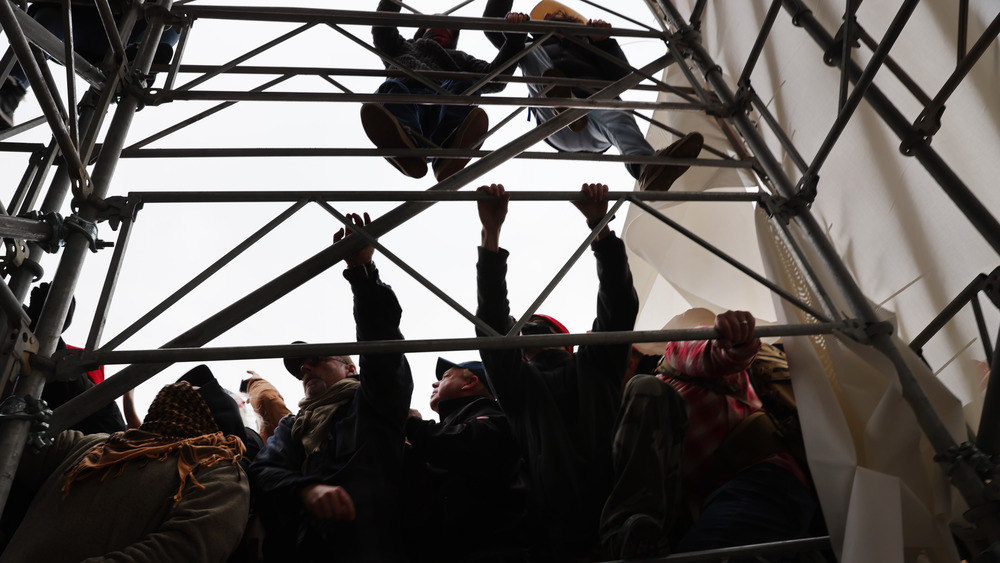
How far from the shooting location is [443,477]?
2457 mm

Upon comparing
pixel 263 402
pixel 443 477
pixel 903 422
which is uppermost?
pixel 263 402

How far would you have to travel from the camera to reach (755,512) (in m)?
2.25

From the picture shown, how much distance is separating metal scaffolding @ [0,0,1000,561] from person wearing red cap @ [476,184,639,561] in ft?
0.63

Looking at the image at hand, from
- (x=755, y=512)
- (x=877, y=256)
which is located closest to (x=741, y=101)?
(x=877, y=256)

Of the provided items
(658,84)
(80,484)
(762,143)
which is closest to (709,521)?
(762,143)

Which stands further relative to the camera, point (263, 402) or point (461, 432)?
point (263, 402)

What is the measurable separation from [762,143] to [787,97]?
14.1 inches

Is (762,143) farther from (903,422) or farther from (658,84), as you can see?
(903,422)

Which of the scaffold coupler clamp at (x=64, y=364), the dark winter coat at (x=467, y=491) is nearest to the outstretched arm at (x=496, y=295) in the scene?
the dark winter coat at (x=467, y=491)

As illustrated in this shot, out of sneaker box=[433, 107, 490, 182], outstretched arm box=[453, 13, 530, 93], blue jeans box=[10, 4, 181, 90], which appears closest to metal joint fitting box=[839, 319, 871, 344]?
sneaker box=[433, 107, 490, 182]

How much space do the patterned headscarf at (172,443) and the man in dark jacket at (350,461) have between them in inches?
7.1

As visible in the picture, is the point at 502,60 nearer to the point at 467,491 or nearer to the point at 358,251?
the point at 358,251

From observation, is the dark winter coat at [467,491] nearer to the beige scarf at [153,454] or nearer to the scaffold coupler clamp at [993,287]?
the beige scarf at [153,454]

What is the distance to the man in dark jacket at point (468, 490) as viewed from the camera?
229 centimetres
